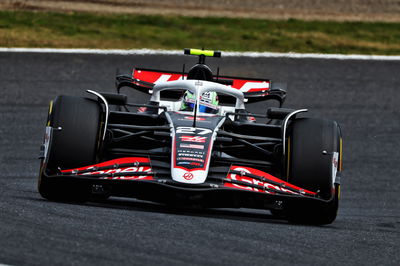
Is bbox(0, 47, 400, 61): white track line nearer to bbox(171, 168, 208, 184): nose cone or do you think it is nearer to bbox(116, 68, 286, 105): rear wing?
bbox(116, 68, 286, 105): rear wing

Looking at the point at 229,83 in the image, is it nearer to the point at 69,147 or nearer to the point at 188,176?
the point at 69,147

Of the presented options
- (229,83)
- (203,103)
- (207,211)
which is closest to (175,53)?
(229,83)

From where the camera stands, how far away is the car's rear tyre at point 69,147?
27.3 ft

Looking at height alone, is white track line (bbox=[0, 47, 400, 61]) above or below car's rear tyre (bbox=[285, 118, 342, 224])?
above

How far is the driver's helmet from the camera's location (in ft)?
31.9

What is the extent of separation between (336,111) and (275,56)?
227 centimetres

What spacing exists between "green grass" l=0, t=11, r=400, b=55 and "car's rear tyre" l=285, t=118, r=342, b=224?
8.46 metres

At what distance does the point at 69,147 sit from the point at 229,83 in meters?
3.30

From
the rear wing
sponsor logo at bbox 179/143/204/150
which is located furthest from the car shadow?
the rear wing

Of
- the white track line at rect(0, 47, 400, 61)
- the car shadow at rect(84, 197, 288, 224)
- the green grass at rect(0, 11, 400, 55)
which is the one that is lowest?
the car shadow at rect(84, 197, 288, 224)

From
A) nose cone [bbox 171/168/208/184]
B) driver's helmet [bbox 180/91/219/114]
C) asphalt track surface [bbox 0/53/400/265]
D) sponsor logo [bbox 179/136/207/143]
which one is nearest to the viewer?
asphalt track surface [bbox 0/53/400/265]

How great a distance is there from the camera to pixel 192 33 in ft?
59.0

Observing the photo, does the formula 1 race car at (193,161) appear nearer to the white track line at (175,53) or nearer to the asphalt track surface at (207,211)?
the asphalt track surface at (207,211)

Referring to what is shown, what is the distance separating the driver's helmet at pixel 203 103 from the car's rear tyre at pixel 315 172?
1.43 m
